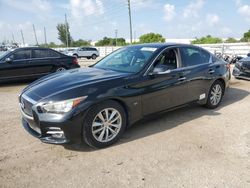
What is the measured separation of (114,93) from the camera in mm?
3746

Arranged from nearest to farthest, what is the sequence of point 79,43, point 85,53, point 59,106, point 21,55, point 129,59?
point 59,106 → point 129,59 → point 21,55 → point 85,53 → point 79,43

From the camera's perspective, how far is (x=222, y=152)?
12.0 ft

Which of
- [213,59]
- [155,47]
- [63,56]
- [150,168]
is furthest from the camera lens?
[63,56]

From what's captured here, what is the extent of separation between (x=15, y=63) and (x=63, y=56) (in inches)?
75.5

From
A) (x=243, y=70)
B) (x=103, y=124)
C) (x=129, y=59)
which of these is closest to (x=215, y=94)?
(x=129, y=59)

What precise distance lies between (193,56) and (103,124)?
2.64 meters

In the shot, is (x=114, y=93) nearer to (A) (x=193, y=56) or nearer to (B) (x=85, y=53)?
(A) (x=193, y=56)

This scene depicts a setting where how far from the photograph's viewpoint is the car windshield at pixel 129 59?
440 cm

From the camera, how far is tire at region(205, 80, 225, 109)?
564 centimetres

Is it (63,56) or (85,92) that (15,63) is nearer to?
(63,56)

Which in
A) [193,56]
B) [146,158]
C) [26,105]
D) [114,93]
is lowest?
[146,158]

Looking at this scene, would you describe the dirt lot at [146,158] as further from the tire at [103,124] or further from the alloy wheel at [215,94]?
the alloy wheel at [215,94]

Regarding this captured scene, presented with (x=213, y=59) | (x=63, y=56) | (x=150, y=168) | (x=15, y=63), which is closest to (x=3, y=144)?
(x=150, y=168)

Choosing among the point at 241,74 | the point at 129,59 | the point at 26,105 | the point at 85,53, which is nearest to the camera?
the point at 26,105
